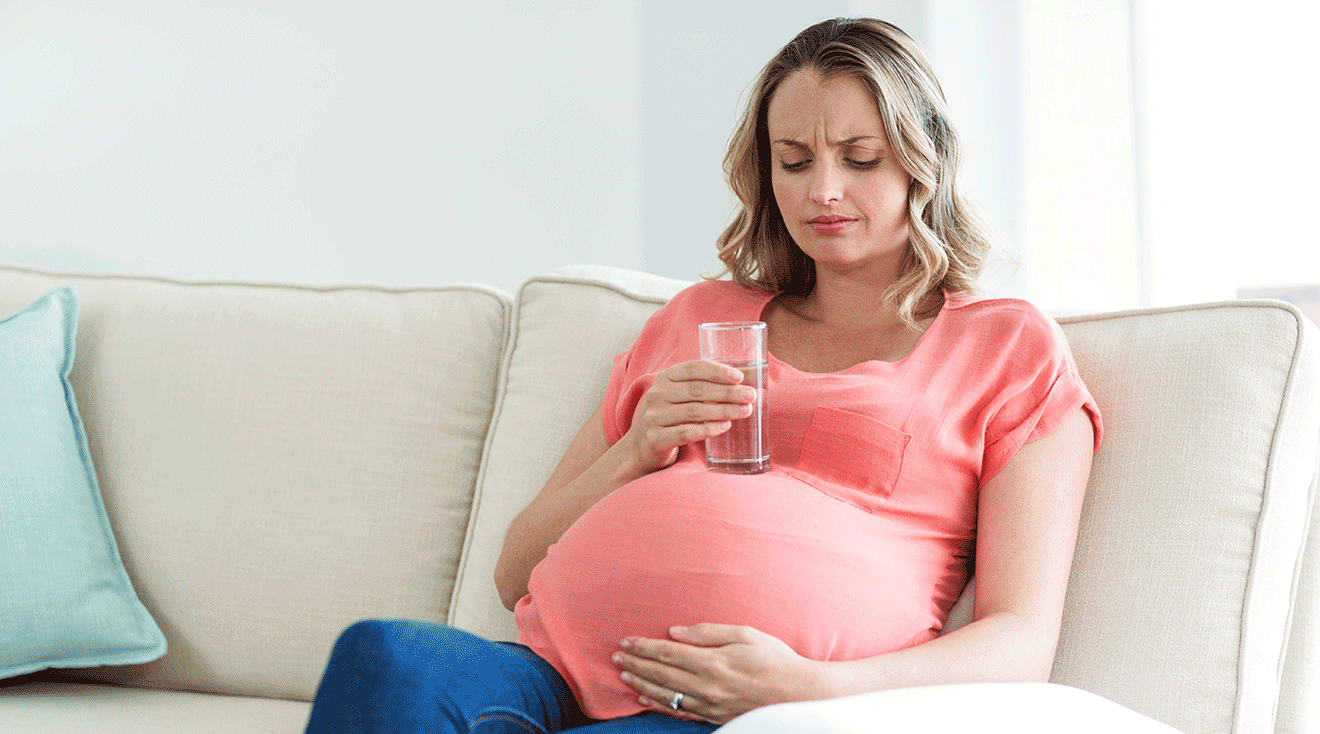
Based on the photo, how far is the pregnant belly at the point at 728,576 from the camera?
1.06 meters

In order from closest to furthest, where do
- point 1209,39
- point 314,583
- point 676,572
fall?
point 676,572 < point 314,583 < point 1209,39

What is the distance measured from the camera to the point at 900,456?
119 cm

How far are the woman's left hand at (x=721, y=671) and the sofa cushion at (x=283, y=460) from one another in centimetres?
56

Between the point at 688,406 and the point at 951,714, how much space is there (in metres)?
0.46

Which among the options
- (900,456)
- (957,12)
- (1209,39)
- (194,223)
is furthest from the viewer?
(194,223)

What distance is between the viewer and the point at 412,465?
1534 millimetres

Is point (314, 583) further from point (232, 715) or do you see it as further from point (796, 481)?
point (796, 481)

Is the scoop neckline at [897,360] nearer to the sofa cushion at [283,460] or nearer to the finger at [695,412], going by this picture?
the finger at [695,412]

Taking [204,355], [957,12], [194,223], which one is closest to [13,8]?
[194,223]

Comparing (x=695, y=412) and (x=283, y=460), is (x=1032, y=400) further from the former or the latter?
(x=283, y=460)

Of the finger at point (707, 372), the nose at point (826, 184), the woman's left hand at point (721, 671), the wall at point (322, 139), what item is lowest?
the woman's left hand at point (721, 671)

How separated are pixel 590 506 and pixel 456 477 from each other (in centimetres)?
34

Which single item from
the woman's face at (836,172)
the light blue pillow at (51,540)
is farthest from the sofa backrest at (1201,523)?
the light blue pillow at (51,540)

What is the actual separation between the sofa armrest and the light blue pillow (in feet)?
3.52
